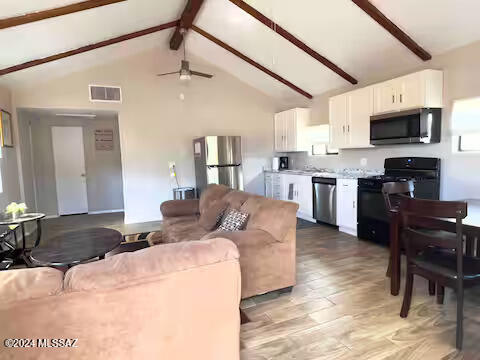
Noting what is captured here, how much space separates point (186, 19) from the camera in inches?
173

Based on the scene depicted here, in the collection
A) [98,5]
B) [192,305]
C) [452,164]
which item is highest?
[98,5]

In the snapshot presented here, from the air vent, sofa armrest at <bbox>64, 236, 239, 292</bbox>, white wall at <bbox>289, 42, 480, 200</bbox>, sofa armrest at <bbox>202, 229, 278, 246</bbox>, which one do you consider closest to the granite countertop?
white wall at <bbox>289, 42, 480, 200</bbox>

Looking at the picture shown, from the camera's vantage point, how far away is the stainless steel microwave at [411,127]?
3.44 m

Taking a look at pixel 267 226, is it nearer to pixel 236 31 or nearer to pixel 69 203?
pixel 236 31

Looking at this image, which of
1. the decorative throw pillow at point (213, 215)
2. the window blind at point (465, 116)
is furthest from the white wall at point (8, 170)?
the window blind at point (465, 116)

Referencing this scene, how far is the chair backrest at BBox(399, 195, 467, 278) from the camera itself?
1.67 m

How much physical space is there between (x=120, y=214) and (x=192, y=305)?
230 inches

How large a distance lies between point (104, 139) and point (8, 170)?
99.9 inches

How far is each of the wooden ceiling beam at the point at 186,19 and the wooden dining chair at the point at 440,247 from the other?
3792mm

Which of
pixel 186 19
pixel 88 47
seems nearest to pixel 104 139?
pixel 88 47

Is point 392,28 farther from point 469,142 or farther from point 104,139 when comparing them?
point 104,139

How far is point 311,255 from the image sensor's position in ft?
11.3

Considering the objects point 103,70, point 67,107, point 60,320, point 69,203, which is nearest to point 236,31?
point 103,70

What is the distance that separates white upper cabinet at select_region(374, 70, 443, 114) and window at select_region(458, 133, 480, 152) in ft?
1.57
